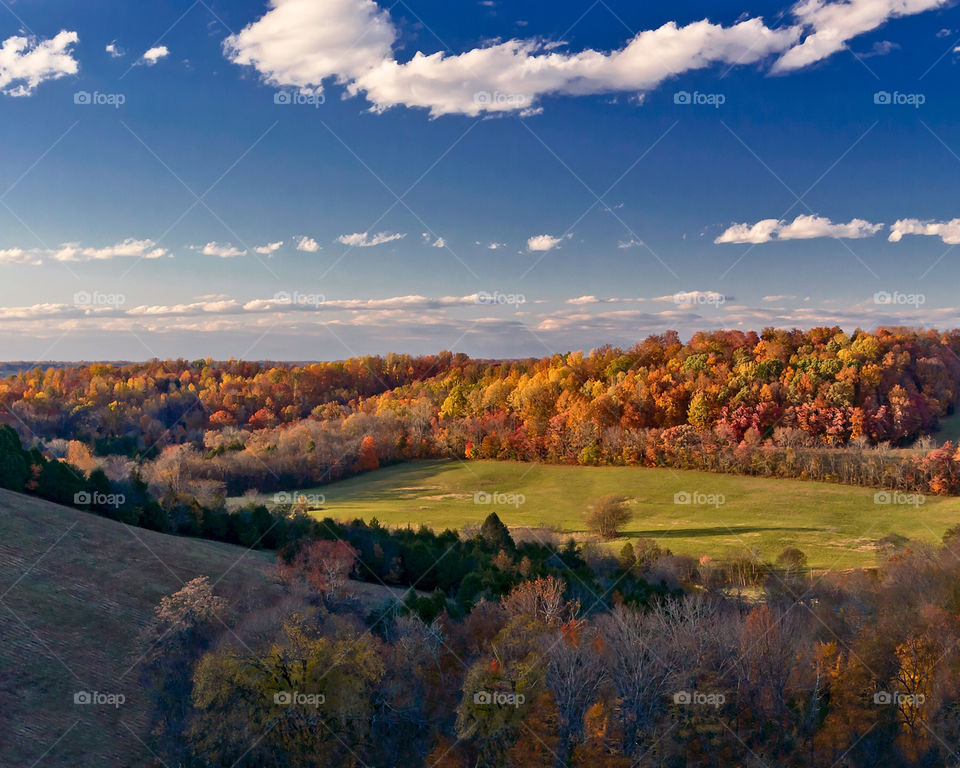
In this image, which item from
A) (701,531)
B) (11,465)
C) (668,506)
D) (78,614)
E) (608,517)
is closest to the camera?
(78,614)

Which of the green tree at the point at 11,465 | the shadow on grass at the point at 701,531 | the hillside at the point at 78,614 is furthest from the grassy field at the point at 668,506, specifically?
the green tree at the point at 11,465

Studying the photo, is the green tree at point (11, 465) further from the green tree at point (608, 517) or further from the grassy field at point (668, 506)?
the green tree at point (608, 517)

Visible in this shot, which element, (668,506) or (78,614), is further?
(668,506)

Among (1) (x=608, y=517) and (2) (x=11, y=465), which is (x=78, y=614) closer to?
(2) (x=11, y=465)

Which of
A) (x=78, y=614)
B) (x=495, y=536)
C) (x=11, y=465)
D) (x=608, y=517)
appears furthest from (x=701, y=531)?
(x=11, y=465)

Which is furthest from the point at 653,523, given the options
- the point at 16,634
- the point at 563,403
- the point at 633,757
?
the point at 16,634

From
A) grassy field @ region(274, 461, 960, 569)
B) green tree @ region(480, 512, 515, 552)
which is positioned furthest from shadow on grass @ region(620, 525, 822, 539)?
green tree @ region(480, 512, 515, 552)

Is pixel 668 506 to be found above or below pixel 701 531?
above
